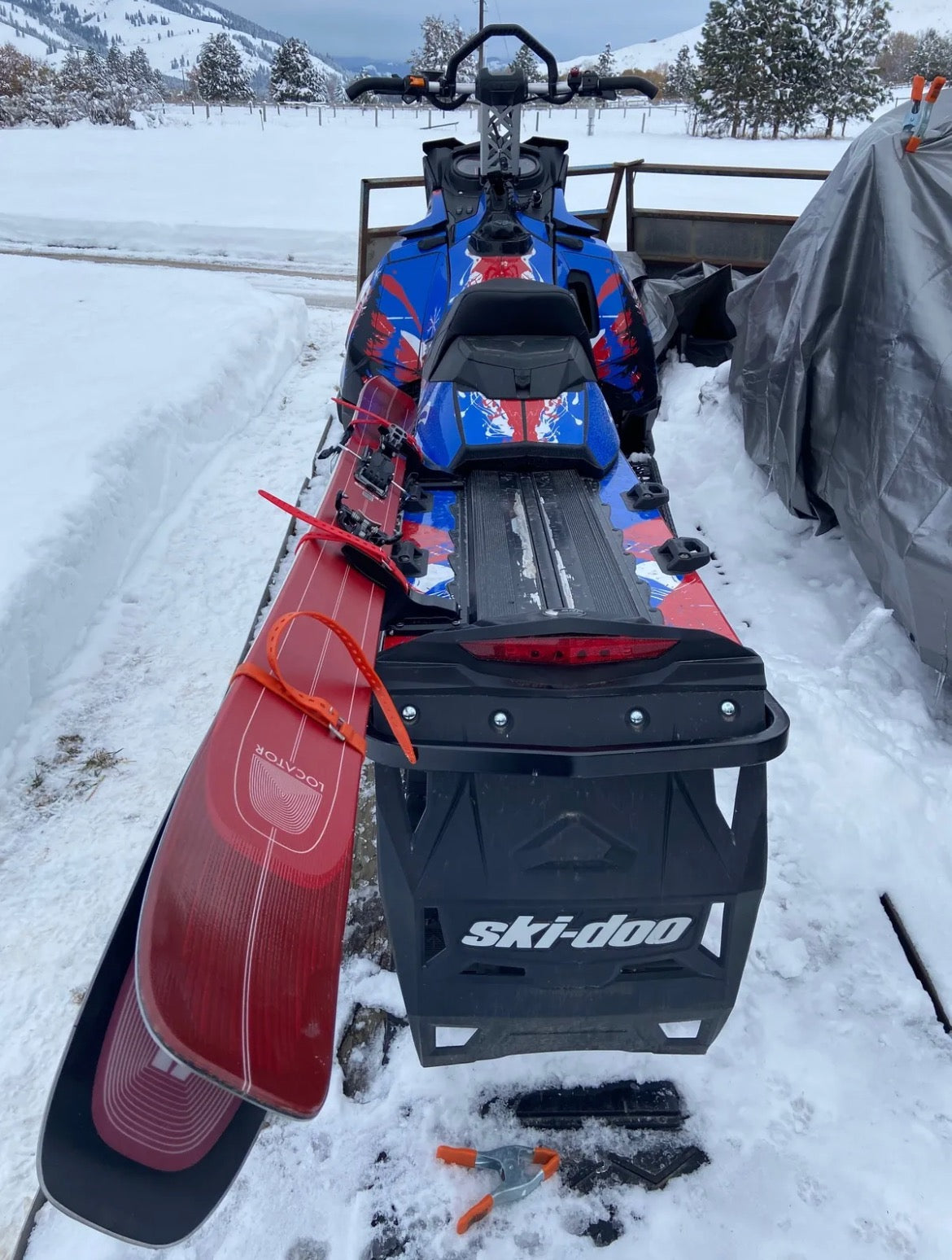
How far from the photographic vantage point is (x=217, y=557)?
4.02 metres

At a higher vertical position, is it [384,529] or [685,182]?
[685,182]

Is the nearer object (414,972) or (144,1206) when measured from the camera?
(144,1206)

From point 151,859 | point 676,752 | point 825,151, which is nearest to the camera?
point 151,859

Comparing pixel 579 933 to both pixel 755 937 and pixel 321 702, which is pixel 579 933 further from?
pixel 755 937

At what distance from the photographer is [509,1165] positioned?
5.73 feet

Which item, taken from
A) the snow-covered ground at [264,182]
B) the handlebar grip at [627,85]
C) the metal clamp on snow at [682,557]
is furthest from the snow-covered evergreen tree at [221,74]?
the metal clamp on snow at [682,557]

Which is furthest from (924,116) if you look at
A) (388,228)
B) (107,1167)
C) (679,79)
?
(679,79)

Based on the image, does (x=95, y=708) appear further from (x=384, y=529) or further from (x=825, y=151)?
(x=825, y=151)

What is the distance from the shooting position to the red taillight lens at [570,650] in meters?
1.56

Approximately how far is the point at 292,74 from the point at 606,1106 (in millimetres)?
46836

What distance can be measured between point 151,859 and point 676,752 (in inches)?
37.3

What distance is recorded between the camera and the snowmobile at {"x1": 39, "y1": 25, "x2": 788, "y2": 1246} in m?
1.16

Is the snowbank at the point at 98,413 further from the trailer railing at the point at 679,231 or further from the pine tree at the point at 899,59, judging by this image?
the pine tree at the point at 899,59

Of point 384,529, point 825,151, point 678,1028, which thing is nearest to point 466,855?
point 678,1028
